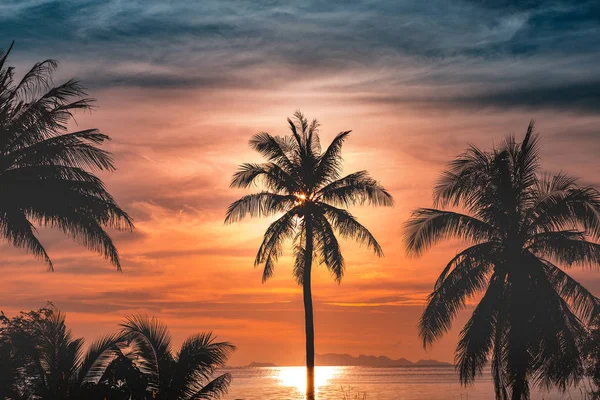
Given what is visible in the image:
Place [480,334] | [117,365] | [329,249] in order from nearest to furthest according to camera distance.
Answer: [117,365]
[480,334]
[329,249]

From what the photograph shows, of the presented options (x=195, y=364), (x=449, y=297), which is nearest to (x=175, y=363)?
(x=195, y=364)

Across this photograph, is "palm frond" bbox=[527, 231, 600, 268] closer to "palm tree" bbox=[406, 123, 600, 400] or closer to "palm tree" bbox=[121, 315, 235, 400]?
"palm tree" bbox=[406, 123, 600, 400]

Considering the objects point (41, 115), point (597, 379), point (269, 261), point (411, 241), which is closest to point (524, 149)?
point (411, 241)

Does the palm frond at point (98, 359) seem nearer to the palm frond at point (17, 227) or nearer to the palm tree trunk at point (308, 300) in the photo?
the palm frond at point (17, 227)

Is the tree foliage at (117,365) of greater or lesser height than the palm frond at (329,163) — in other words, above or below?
below

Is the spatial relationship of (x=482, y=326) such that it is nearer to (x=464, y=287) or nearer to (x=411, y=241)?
(x=464, y=287)

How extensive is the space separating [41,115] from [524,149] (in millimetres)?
17012

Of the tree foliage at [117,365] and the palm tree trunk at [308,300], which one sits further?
the palm tree trunk at [308,300]

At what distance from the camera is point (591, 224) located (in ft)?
93.9

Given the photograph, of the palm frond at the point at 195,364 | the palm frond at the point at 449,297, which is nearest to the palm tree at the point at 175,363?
the palm frond at the point at 195,364

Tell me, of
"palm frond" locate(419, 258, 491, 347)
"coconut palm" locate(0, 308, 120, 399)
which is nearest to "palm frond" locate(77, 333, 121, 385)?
"coconut palm" locate(0, 308, 120, 399)

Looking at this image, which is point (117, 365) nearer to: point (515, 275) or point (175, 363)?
point (175, 363)

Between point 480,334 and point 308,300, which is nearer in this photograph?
point 480,334

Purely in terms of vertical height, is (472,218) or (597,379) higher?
(472,218)
